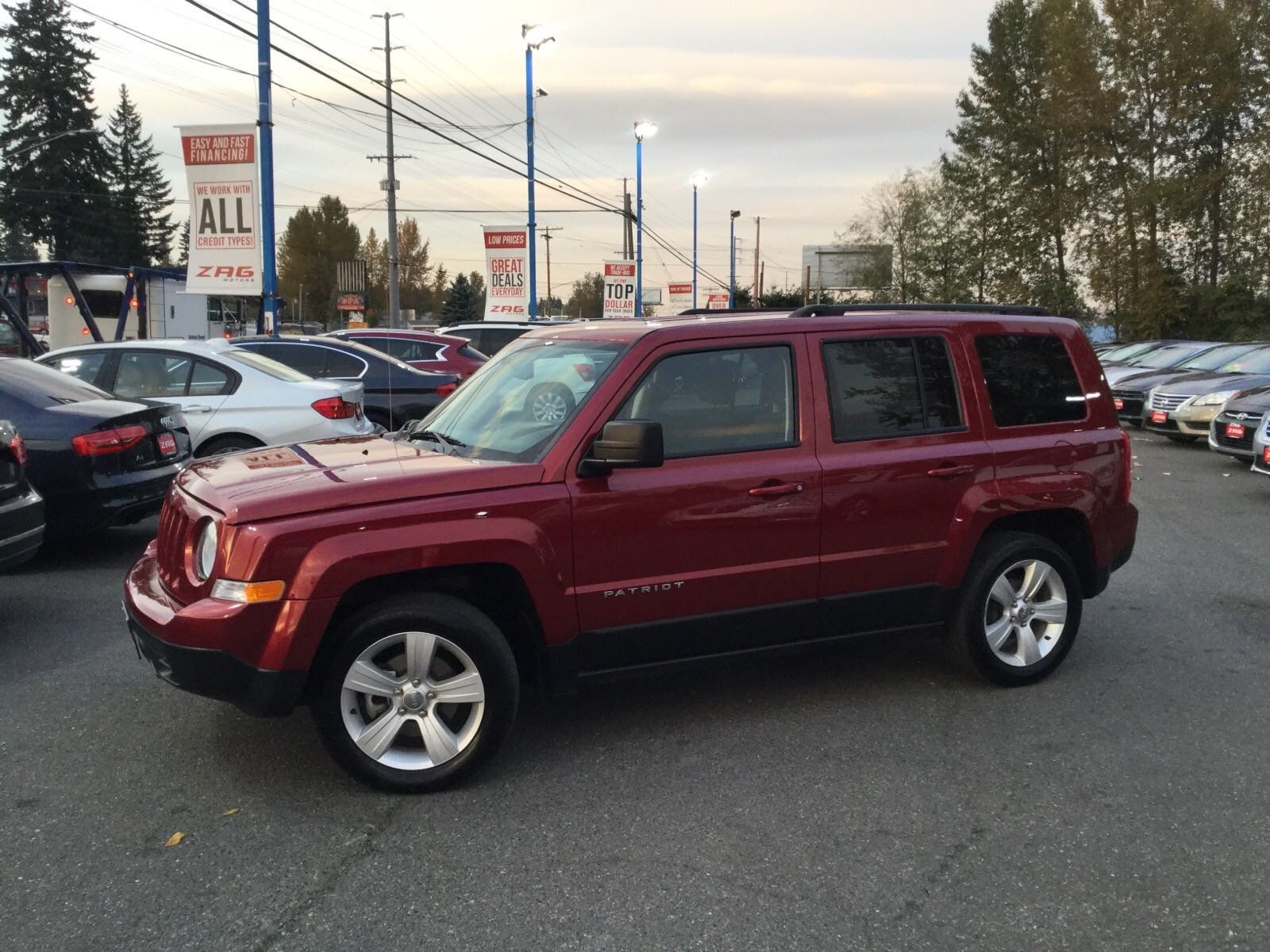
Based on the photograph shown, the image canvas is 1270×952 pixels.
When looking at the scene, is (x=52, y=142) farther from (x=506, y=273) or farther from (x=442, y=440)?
(x=442, y=440)

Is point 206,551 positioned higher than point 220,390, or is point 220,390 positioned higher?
point 220,390

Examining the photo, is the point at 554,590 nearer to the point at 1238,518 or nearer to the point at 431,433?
the point at 431,433

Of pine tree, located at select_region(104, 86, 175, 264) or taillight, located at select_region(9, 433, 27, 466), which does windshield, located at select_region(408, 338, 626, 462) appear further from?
pine tree, located at select_region(104, 86, 175, 264)

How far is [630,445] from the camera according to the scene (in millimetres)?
4047

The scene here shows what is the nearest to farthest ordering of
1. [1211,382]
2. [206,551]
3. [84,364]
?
[206,551]
[84,364]
[1211,382]

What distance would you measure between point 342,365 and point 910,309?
336 inches

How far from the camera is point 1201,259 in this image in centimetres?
3516

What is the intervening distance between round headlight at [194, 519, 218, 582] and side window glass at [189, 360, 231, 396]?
5.99m

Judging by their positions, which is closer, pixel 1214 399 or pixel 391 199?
pixel 1214 399

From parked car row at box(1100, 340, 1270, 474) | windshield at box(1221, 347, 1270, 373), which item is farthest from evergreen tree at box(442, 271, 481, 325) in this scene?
windshield at box(1221, 347, 1270, 373)

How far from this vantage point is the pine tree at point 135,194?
62.4 meters

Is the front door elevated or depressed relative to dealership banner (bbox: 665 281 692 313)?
depressed

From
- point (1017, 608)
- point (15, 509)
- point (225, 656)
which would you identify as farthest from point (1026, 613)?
point (15, 509)

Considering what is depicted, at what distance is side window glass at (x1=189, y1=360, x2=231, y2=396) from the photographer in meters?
9.66
